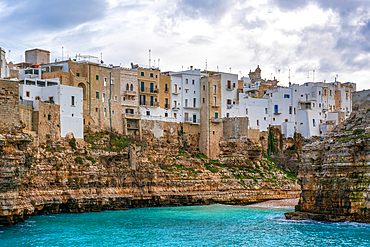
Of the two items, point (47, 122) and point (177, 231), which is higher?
point (47, 122)

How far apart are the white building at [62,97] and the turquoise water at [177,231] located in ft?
34.5

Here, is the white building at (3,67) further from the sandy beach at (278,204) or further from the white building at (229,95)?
the sandy beach at (278,204)

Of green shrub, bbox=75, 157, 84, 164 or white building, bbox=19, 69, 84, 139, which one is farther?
white building, bbox=19, 69, 84, 139

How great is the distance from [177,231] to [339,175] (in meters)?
13.7

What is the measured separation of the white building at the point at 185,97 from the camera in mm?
75125

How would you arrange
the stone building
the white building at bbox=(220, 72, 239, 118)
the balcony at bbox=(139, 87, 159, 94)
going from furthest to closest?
the white building at bbox=(220, 72, 239, 118)
the balcony at bbox=(139, 87, 159, 94)
the stone building

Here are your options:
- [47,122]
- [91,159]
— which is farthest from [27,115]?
[91,159]

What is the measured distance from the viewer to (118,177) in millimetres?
61469

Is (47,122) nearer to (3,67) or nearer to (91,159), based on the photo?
(91,159)

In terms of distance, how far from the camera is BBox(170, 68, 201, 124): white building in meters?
75.1

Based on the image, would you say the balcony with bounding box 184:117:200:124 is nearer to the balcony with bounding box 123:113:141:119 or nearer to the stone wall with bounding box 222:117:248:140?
the stone wall with bounding box 222:117:248:140

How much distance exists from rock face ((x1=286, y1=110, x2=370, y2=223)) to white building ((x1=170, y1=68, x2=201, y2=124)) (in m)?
29.9

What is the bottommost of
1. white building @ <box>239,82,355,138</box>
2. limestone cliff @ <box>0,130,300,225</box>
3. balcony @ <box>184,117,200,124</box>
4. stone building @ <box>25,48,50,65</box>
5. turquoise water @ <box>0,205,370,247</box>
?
turquoise water @ <box>0,205,370,247</box>

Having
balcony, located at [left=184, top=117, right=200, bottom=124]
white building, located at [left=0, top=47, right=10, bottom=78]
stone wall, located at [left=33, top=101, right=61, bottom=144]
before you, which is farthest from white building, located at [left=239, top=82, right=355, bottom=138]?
white building, located at [left=0, top=47, right=10, bottom=78]
